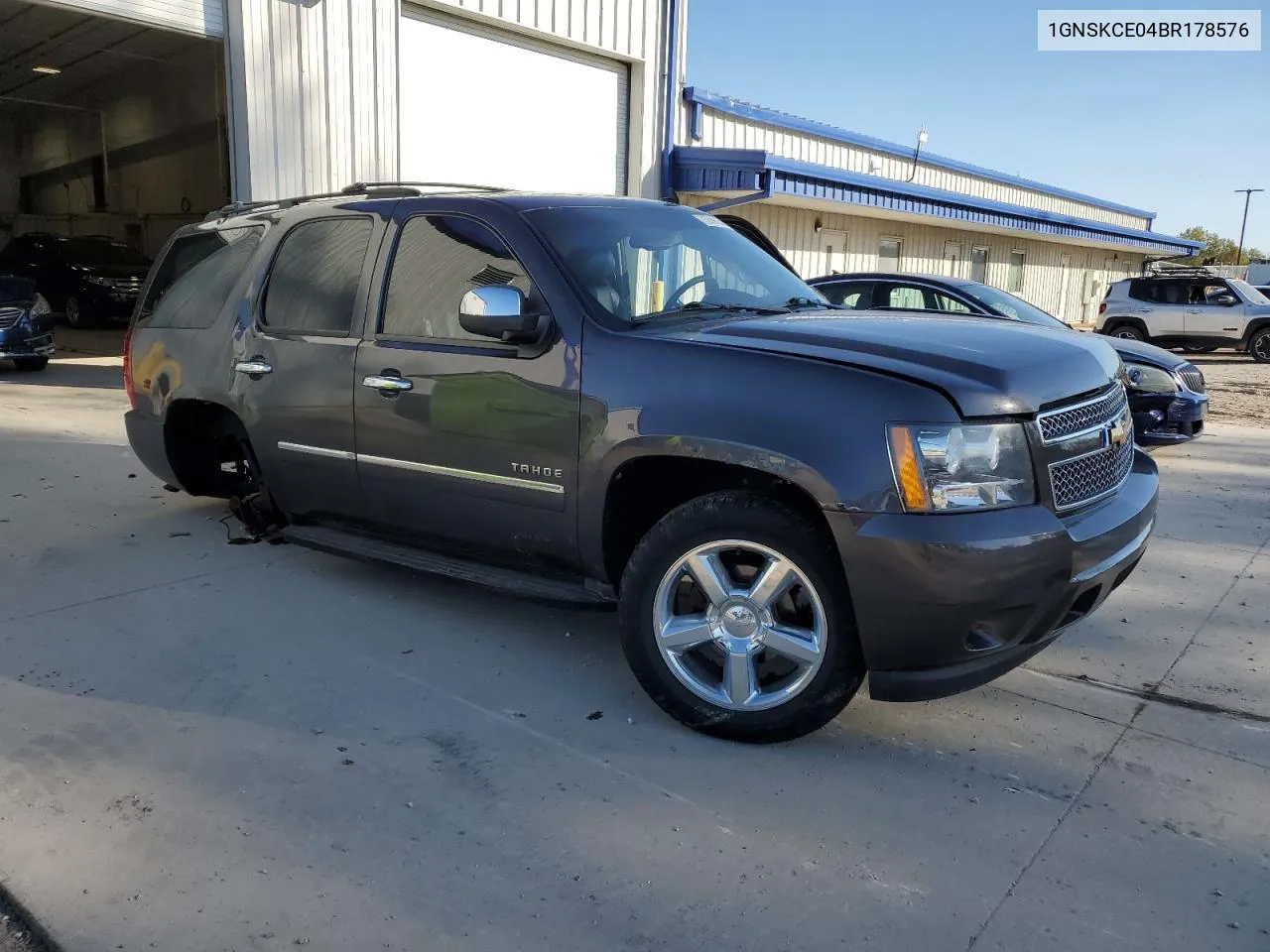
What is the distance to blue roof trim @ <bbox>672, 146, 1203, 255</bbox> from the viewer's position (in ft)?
50.4

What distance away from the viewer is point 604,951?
2.36 meters

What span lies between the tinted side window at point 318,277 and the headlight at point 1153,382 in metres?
6.46

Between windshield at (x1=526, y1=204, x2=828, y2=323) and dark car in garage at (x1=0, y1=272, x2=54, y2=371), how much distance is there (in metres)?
10.6

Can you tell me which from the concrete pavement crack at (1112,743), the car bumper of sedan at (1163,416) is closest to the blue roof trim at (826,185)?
the car bumper of sedan at (1163,416)

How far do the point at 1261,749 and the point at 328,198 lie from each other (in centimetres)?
467

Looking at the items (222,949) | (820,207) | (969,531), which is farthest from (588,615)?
(820,207)

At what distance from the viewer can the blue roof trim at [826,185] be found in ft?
50.4

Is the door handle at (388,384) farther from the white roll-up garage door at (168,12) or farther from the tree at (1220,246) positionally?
the tree at (1220,246)

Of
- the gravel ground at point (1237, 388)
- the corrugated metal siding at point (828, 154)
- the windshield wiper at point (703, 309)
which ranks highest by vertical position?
the corrugated metal siding at point (828, 154)

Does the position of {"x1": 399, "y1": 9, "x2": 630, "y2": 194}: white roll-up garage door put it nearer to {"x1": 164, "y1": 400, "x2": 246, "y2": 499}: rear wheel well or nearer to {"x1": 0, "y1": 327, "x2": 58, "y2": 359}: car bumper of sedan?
{"x1": 0, "y1": 327, "x2": 58, "y2": 359}: car bumper of sedan

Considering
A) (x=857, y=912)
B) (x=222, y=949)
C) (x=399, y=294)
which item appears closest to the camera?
(x=222, y=949)

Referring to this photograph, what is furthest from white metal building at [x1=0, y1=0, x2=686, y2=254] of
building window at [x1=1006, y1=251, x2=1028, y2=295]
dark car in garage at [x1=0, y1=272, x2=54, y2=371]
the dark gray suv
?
building window at [x1=1006, y1=251, x2=1028, y2=295]

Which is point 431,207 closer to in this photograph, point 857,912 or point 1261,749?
point 857,912

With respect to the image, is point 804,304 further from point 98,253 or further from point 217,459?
point 98,253
